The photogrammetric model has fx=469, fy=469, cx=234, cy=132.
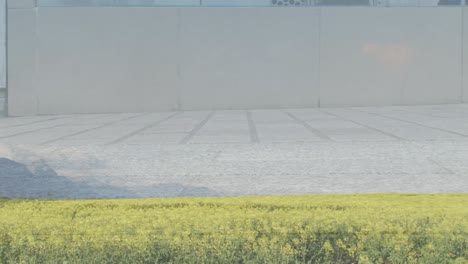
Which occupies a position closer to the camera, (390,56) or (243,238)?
(243,238)

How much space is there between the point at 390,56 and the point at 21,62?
15492mm

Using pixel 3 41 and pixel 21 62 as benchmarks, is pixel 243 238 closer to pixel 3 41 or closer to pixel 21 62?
pixel 21 62

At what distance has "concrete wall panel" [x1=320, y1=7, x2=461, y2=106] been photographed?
2000cm

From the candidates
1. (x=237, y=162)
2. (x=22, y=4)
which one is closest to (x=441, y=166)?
(x=237, y=162)

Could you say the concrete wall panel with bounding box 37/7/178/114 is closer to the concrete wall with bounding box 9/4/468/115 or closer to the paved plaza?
the concrete wall with bounding box 9/4/468/115

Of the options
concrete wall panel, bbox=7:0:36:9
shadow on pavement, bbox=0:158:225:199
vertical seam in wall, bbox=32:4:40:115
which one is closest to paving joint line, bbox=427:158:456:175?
shadow on pavement, bbox=0:158:225:199

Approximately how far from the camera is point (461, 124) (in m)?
12.0

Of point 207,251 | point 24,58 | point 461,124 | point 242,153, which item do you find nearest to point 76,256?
point 207,251

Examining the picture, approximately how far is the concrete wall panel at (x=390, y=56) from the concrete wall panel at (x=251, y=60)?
78 centimetres

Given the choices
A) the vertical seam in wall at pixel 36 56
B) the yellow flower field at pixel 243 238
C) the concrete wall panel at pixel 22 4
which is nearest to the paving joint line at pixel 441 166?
the yellow flower field at pixel 243 238

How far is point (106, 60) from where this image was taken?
771 inches

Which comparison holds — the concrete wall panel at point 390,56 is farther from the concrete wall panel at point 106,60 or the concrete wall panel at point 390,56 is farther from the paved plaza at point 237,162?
the paved plaza at point 237,162

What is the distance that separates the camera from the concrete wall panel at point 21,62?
19203mm

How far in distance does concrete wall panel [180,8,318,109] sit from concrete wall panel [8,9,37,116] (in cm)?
614
